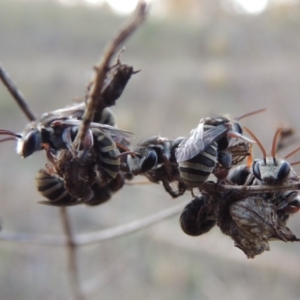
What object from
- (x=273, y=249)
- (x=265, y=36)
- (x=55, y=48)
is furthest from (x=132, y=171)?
(x=55, y=48)

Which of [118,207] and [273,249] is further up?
[118,207]

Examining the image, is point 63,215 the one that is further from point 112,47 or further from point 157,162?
point 112,47

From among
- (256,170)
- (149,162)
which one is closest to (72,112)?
(149,162)

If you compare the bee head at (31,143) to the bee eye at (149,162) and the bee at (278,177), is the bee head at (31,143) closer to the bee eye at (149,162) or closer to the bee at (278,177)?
the bee eye at (149,162)

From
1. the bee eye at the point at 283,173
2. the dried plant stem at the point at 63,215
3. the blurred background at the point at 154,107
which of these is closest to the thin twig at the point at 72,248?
the dried plant stem at the point at 63,215

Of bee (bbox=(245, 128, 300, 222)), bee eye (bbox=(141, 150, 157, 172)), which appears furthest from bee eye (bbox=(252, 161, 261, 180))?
bee eye (bbox=(141, 150, 157, 172))

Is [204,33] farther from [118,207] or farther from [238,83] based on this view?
[118,207]

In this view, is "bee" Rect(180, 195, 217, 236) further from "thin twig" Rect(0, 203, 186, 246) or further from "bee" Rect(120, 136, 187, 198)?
"thin twig" Rect(0, 203, 186, 246)
